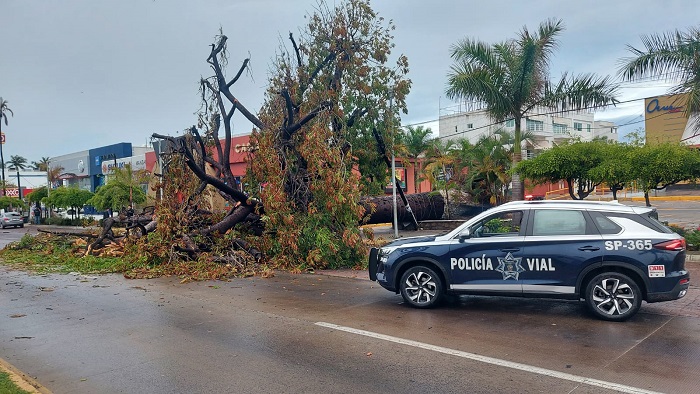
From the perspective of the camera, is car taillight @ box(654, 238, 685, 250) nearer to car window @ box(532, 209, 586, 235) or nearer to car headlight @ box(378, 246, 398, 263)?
car window @ box(532, 209, 586, 235)

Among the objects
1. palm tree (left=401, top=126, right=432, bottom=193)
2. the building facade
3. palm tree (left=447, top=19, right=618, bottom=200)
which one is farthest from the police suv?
the building facade

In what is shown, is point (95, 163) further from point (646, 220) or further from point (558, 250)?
point (646, 220)

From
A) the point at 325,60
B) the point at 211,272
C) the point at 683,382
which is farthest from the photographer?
the point at 325,60

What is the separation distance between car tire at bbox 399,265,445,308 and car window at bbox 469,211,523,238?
0.96 meters

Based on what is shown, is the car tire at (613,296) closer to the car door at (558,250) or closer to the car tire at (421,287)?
the car door at (558,250)

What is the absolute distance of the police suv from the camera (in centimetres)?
748

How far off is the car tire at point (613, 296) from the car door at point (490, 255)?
102 cm

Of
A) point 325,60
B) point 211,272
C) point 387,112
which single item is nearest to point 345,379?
point 211,272

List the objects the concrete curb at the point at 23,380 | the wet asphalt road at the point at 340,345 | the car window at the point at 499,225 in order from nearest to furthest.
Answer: the concrete curb at the point at 23,380 < the wet asphalt road at the point at 340,345 < the car window at the point at 499,225

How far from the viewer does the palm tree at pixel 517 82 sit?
18516 millimetres

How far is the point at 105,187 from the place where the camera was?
114 feet

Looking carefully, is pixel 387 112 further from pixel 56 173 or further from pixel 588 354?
pixel 56 173

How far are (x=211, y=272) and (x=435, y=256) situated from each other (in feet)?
21.7

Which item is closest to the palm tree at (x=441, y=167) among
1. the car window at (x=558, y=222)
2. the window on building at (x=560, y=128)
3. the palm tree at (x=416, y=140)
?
the palm tree at (x=416, y=140)
